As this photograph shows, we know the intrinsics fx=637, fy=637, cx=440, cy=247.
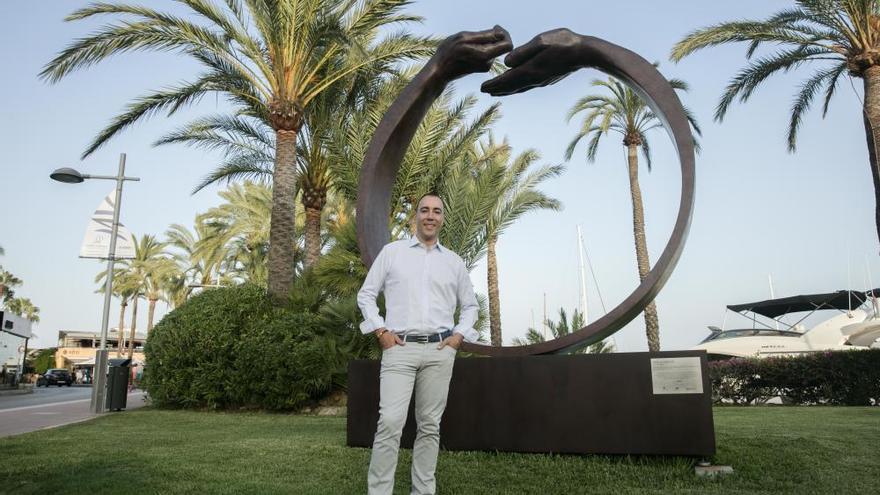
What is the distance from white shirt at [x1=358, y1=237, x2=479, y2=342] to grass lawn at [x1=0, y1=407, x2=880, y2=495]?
3.99 feet

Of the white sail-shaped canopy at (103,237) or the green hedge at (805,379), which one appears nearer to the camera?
the white sail-shaped canopy at (103,237)

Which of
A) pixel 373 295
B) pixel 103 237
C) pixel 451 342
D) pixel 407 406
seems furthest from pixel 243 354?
pixel 451 342

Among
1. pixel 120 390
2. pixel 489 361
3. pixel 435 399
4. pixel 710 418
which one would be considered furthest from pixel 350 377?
pixel 120 390

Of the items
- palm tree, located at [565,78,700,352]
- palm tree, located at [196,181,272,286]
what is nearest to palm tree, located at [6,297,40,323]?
palm tree, located at [196,181,272,286]

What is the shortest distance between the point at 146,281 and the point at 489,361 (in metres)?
43.1

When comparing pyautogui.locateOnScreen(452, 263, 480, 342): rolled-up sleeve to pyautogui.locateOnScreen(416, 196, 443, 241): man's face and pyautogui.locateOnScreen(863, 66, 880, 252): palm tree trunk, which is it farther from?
pyautogui.locateOnScreen(863, 66, 880, 252): palm tree trunk

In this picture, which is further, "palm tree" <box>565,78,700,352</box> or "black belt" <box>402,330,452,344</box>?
"palm tree" <box>565,78,700,352</box>

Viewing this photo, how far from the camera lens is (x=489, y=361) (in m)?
5.28

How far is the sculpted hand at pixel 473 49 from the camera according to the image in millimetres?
5953

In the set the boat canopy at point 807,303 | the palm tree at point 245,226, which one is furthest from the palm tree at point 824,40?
the palm tree at point 245,226

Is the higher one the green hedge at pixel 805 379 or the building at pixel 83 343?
the building at pixel 83 343

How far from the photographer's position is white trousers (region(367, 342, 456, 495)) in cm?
315

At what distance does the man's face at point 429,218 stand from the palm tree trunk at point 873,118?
45.8ft

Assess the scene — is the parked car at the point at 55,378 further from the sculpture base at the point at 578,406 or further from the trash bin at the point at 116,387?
the sculpture base at the point at 578,406
